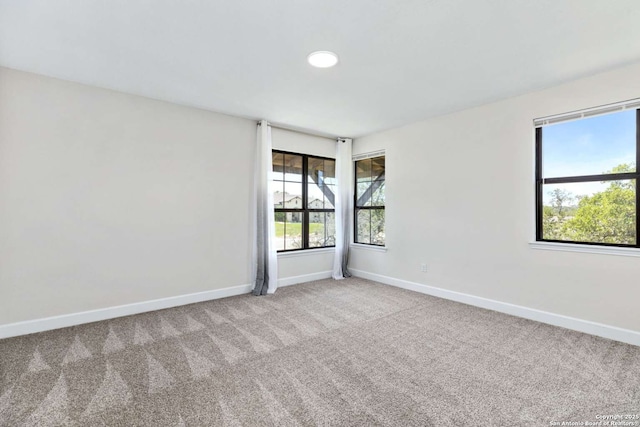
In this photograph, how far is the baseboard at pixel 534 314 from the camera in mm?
2735

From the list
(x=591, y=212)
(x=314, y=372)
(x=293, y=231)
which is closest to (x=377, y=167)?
(x=293, y=231)

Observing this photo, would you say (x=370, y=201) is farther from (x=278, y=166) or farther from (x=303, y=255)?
(x=278, y=166)

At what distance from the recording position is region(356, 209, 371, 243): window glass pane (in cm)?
529

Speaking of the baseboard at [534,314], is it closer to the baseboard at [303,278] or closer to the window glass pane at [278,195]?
the baseboard at [303,278]

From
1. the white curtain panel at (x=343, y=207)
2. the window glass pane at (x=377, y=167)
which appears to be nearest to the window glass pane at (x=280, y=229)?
the white curtain panel at (x=343, y=207)

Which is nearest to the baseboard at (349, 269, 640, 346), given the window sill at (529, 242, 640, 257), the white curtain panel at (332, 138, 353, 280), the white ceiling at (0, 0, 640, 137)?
the window sill at (529, 242, 640, 257)

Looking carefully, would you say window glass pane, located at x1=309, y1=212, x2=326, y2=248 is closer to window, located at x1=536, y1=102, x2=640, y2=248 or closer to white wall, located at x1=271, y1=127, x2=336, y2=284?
white wall, located at x1=271, y1=127, x2=336, y2=284

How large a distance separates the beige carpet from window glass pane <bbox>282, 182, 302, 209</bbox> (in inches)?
76.6

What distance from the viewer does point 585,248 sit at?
295 centimetres

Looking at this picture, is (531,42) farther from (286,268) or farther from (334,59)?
(286,268)

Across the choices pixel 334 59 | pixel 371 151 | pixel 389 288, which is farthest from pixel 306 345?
pixel 371 151

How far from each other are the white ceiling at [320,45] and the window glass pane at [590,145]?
1.68 feet

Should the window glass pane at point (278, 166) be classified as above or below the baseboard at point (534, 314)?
above

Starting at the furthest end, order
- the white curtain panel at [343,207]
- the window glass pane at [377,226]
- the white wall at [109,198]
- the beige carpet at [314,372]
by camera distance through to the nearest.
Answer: the white curtain panel at [343,207]
the window glass pane at [377,226]
the white wall at [109,198]
the beige carpet at [314,372]
